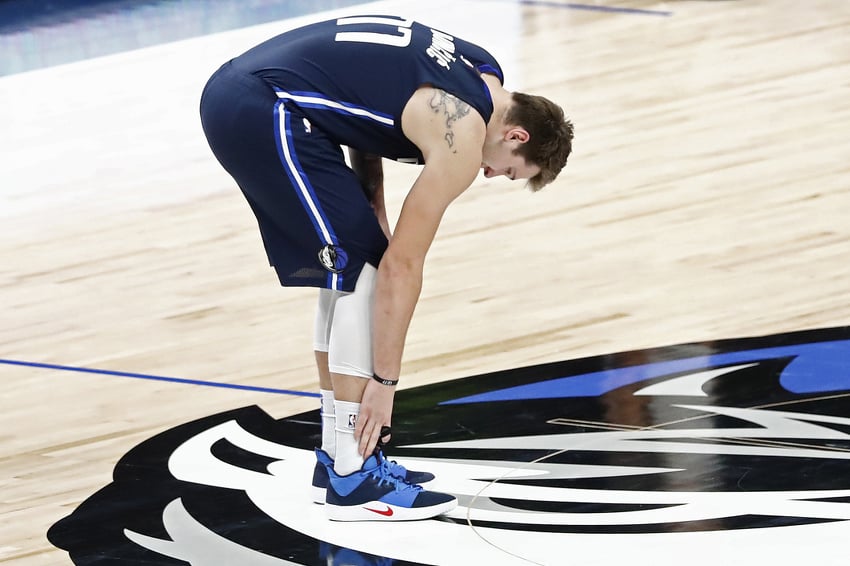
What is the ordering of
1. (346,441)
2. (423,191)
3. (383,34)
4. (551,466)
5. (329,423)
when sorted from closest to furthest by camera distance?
(423,191) < (383,34) < (346,441) < (329,423) < (551,466)

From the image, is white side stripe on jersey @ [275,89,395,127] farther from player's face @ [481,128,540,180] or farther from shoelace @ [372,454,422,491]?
shoelace @ [372,454,422,491]

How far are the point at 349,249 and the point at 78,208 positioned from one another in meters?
3.73

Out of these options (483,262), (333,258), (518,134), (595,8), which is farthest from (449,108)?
(595,8)

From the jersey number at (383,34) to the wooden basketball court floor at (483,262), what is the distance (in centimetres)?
97

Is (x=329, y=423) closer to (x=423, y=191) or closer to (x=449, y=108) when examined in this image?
(x=423, y=191)

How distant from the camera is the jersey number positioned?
3.20 metres

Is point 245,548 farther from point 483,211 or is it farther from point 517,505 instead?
point 483,211

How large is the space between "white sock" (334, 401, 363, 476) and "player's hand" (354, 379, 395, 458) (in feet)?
0.04

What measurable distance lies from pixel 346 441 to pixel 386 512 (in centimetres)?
17

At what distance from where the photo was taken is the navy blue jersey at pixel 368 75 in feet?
10.3

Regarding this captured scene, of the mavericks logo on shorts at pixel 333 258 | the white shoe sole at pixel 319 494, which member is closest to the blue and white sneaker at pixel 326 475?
the white shoe sole at pixel 319 494

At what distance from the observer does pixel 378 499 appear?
333cm

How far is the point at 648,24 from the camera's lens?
9.31 metres

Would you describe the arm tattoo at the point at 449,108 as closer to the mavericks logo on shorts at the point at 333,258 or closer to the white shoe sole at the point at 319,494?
the mavericks logo on shorts at the point at 333,258
